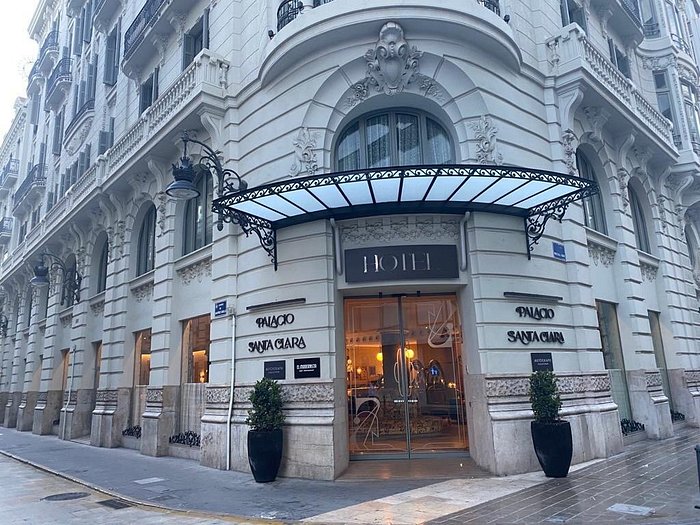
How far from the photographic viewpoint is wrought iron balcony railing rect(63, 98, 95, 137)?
83.9ft

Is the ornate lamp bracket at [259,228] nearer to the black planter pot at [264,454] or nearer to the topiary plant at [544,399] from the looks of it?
the black planter pot at [264,454]

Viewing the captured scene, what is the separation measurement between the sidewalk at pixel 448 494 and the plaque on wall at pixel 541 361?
2163 millimetres

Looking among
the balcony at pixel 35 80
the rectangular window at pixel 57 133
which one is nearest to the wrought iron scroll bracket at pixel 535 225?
the rectangular window at pixel 57 133

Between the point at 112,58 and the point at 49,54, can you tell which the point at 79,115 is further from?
the point at 49,54

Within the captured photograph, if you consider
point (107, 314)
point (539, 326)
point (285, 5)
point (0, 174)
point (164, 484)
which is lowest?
point (164, 484)

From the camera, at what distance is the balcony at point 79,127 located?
25.6 m

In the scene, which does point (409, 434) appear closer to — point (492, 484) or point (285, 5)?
point (492, 484)

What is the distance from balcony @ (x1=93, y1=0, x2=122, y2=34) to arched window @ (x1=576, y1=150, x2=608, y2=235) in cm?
2222

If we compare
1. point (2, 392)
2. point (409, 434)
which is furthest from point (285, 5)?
point (2, 392)

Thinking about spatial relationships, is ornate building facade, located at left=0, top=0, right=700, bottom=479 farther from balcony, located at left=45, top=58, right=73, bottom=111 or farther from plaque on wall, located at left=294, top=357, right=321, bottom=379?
balcony, located at left=45, top=58, right=73, bottom=111

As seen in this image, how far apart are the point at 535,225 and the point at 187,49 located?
44.0 ft

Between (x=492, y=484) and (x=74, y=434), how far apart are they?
732 inches

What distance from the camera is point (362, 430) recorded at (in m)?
11.9

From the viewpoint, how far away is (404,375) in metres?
12.1
